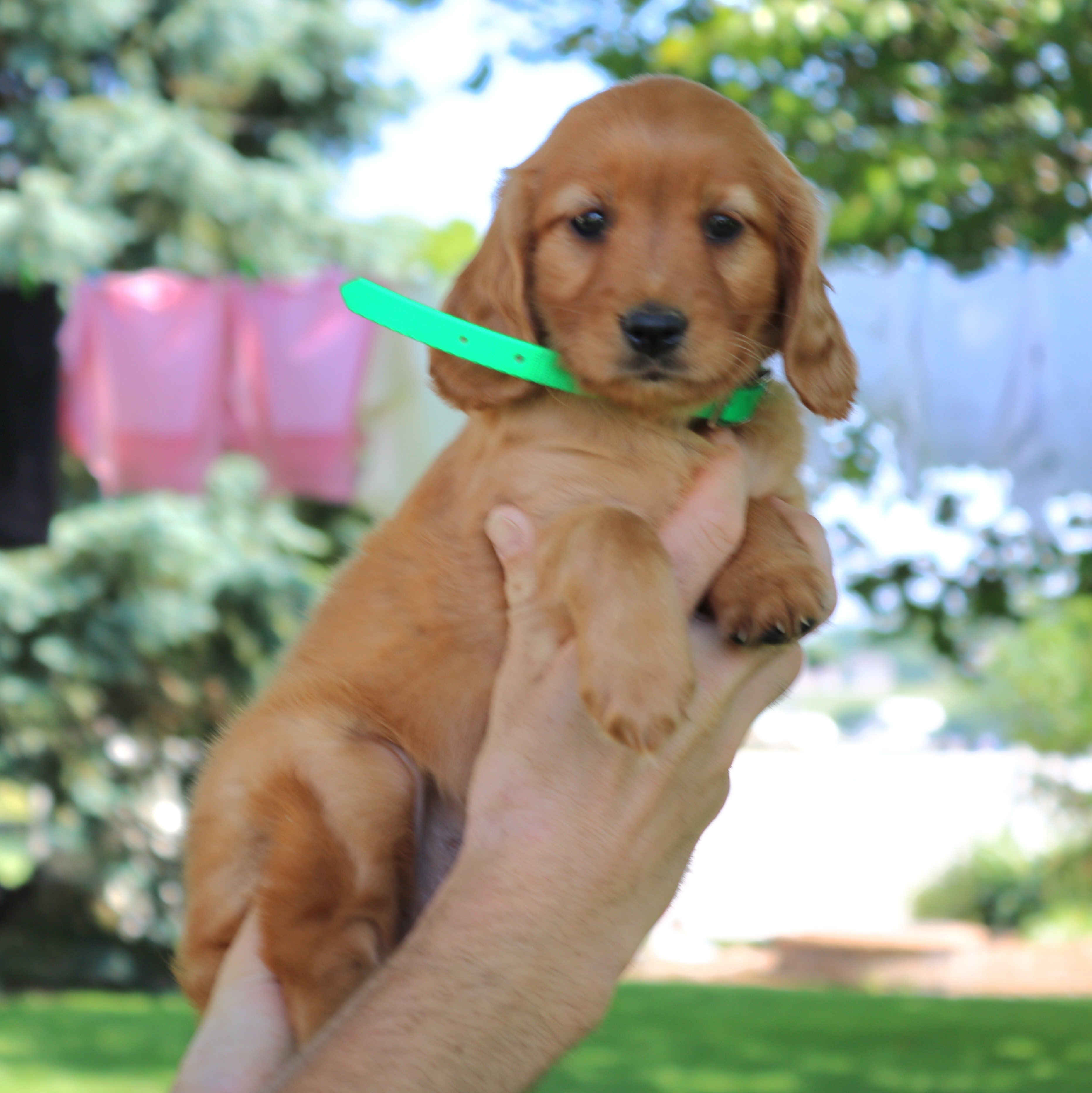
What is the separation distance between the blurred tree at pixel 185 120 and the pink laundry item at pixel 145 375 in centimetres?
505

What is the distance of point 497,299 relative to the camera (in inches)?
93.8

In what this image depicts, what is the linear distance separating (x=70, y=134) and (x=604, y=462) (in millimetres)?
11042

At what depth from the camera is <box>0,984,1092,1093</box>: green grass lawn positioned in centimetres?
729

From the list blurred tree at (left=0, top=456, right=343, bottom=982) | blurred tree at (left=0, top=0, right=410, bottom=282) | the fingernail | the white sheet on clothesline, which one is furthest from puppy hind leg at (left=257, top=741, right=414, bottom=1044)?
blurred tree at (left=0, top=0, right=410, bottom=282)

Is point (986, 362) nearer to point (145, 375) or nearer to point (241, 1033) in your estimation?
point (145, 375)

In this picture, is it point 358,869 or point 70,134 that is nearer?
point 358,869

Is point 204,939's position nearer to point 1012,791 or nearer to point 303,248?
point 303,248

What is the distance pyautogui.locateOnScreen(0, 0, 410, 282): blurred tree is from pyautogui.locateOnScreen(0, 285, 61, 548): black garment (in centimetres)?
621

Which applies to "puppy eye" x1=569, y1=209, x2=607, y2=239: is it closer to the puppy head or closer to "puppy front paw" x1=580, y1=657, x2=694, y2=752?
the puppy head

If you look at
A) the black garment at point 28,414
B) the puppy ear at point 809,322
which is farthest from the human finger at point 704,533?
the black garment at point 28,414

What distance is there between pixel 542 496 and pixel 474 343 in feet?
0.90

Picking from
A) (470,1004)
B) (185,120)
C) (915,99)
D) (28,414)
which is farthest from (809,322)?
(185,120)

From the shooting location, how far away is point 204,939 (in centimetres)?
223

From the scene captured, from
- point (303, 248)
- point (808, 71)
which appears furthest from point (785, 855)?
point (808, 71)
